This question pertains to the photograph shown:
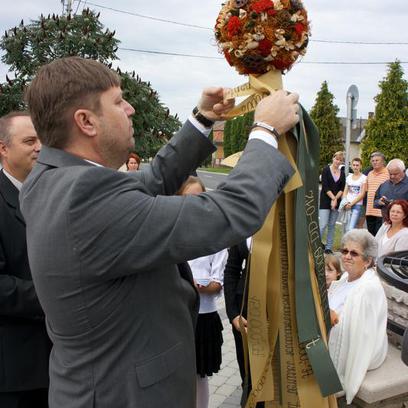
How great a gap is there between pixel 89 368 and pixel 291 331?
91 cm

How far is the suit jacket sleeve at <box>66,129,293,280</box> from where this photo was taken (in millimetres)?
1414

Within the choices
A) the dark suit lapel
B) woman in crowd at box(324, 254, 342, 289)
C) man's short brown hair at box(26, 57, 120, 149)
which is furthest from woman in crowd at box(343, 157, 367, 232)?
man's short brown hair at box(26, 57, 120, 149)

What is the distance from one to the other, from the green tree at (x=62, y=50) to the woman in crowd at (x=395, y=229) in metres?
4.48

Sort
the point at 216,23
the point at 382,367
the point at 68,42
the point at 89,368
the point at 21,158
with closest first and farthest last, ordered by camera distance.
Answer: the point at 89,368
the point at 216,23
the point at 21,158
the point at 382,367
the point at 68,42

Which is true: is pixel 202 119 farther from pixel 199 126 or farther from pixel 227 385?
pixel 227 385

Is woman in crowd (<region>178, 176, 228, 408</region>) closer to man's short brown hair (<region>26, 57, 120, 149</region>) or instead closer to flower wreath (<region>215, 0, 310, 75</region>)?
flower wreath (<region>215, 0, 310, 75</region>)

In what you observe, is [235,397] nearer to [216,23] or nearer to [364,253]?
[364,253]

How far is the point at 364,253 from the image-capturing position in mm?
3621

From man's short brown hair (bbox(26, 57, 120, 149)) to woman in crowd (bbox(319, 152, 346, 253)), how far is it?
881cm

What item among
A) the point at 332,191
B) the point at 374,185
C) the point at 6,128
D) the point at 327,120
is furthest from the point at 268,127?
the point at 327,120

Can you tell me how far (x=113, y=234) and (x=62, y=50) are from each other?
26.3ft

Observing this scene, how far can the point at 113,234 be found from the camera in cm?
142

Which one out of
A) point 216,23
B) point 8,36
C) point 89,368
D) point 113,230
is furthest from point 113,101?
point 8,36

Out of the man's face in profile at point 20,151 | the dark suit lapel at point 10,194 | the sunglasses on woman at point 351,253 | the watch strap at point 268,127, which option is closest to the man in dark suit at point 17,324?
the dark suit lapel at point 10,194
